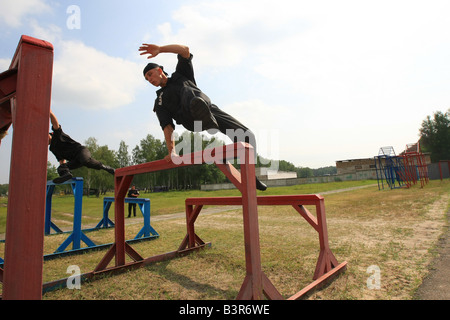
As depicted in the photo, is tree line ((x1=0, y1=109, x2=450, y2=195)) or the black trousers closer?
the black trousers

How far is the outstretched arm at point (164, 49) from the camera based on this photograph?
2537 millimetres

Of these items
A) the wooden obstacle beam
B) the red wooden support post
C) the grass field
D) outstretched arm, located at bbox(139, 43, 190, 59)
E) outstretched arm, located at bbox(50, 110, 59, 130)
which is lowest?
the grass field

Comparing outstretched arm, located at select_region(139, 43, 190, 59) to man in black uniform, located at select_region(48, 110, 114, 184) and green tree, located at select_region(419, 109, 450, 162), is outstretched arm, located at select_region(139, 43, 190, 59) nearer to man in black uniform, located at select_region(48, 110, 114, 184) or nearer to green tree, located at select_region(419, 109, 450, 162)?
man in black uniform, located at select_region(48, 110, 114, 184)

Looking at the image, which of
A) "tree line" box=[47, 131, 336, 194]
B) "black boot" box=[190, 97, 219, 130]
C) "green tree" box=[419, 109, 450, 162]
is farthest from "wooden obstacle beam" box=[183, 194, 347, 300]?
"green tree" box=[419, 109, 450, 162]

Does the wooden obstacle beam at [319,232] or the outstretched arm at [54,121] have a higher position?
the outstretched arm at [54,121]

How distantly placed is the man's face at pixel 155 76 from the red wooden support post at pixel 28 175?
1510 millimetres

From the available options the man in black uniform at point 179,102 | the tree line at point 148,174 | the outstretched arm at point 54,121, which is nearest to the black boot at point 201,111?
the man in black uniform at point 179,102

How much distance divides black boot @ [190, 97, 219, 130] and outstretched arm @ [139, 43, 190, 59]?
2.37 ft

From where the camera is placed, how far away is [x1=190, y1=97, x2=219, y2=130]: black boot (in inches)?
94.4

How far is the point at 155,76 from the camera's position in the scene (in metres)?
2.97

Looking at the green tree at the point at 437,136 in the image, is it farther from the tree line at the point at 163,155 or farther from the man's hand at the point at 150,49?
the man's hand at the point at 150,49

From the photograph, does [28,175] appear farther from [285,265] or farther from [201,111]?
[285,265]
